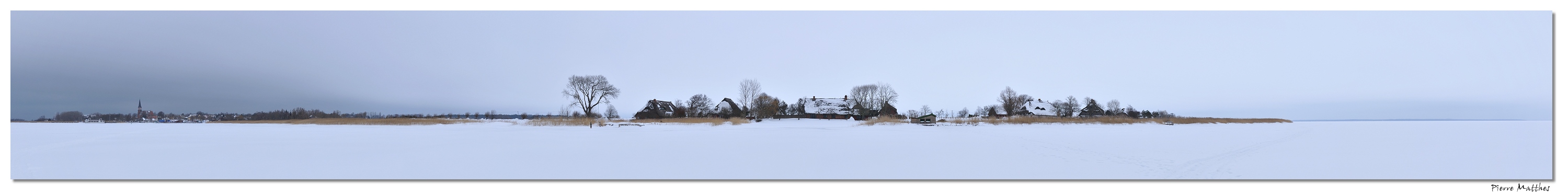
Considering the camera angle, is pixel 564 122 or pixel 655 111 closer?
pixel 564 122

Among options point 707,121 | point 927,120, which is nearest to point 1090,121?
point 927,120

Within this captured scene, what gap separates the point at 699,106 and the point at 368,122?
105 ft

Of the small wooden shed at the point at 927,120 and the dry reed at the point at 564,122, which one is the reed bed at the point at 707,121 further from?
the small wooden shed at the point at 927,120

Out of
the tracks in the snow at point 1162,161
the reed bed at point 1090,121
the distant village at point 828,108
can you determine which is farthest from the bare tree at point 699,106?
the tracks in the snow at point 1162,161

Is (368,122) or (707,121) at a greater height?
(368,122)

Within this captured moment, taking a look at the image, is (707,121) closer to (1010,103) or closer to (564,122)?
(564,122)

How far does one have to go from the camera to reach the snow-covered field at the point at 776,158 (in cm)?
707

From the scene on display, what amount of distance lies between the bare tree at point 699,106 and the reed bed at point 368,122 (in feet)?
83.5

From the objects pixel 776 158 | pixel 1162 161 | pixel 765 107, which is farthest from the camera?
pixel 765 107

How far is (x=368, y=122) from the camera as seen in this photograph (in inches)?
1140
